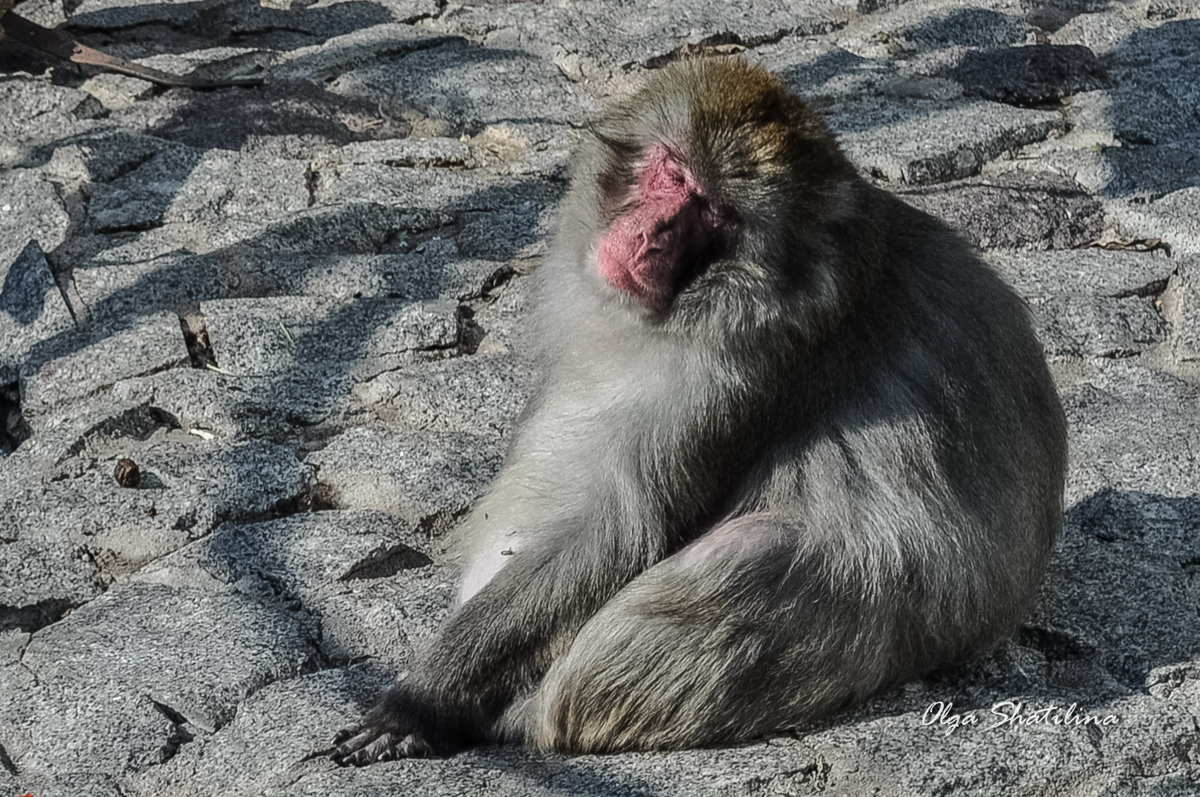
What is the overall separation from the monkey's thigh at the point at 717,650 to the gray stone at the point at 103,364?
1953mm

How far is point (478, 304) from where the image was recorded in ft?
16.1

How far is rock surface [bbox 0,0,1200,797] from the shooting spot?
313 centimetres

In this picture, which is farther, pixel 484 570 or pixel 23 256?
pixel 23 256

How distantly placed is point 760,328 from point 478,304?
1971 millimetres

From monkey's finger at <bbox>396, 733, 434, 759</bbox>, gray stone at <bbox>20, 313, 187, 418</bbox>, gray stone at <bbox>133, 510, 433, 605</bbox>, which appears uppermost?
gray stone at <bbox>20, 313, 187, 418</bbox>

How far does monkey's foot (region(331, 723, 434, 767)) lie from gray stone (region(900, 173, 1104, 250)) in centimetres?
280

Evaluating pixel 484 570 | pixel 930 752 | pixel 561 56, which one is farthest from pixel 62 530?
pixel 561 56

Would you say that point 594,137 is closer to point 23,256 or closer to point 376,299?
point 376,299

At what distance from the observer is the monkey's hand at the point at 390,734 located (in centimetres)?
306

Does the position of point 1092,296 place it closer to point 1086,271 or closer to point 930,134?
point 1086,271

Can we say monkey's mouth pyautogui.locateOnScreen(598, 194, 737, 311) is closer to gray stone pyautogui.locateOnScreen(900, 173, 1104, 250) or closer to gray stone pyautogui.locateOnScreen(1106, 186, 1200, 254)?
gray stone pyautogui.locateOnScreen(900, 173, 1104, 250)

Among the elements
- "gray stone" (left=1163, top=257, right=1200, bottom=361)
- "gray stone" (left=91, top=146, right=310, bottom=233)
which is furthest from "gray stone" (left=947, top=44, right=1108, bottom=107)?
"gray stone" (left=91, top=146, right=310, bottom=233)

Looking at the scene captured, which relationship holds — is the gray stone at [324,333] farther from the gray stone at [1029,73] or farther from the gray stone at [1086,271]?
the gray stone at [1029,73]

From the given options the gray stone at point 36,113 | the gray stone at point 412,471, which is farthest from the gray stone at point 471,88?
the gray stone at point 412,471
